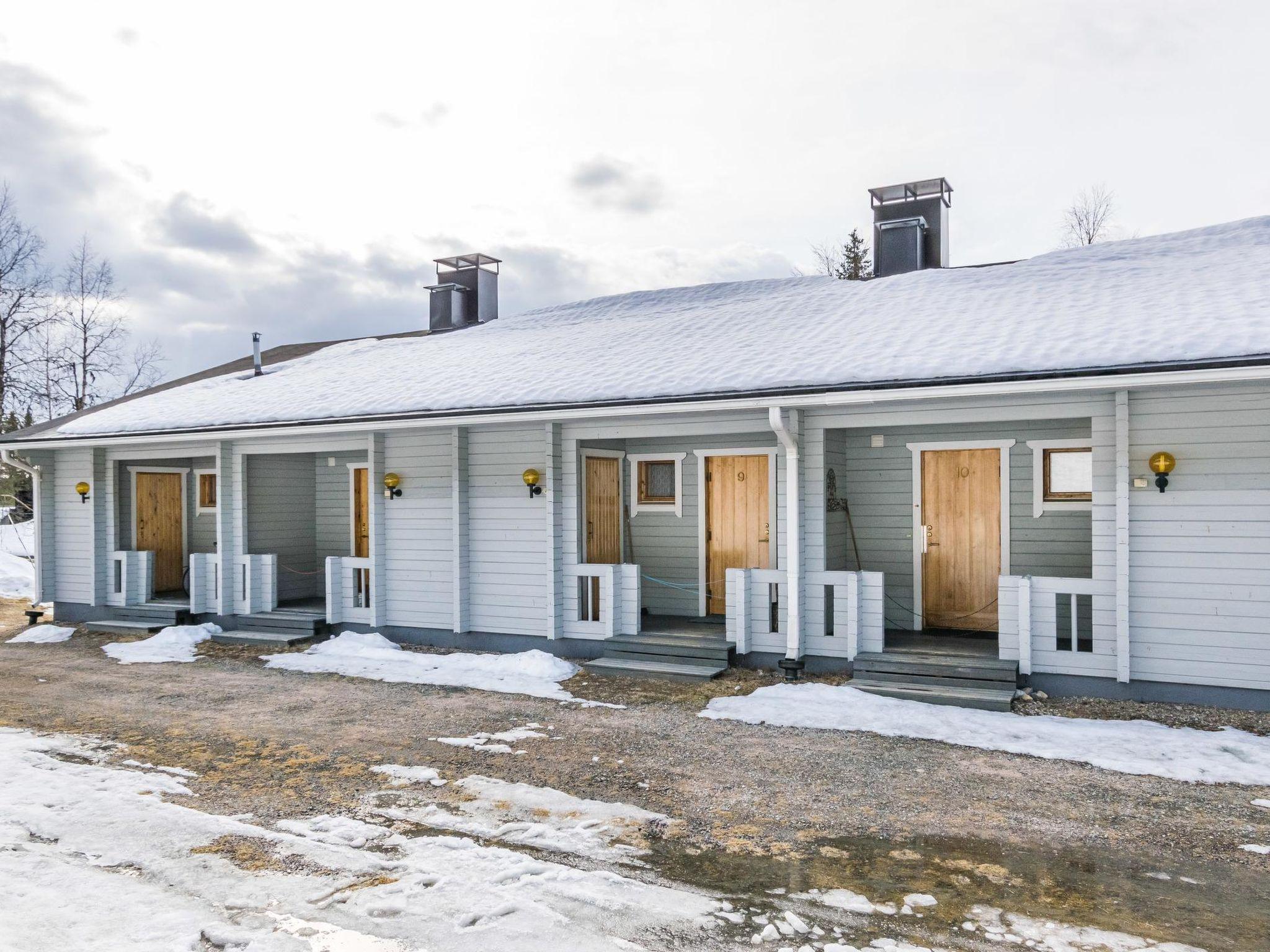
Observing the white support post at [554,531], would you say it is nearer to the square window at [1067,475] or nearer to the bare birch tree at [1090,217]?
the square window at [1067,475]

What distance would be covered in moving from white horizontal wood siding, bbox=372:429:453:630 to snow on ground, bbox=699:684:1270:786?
12.9 ft

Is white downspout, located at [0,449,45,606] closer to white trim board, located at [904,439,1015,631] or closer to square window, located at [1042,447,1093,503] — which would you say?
white trim board, located at [904,439,1015,631]

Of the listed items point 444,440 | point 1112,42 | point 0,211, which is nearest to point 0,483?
point 0,211

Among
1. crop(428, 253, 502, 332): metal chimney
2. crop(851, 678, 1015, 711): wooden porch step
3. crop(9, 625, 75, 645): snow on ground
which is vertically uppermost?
crop(428, 253, 502, 332): metal chimney

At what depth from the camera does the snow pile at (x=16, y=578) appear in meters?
14.9

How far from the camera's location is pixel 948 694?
6.55 m

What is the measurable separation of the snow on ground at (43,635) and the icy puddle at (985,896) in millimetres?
10150

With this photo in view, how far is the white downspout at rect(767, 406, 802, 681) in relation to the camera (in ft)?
24.5

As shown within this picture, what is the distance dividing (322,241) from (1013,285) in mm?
31566

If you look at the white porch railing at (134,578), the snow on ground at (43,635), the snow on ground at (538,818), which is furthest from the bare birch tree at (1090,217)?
the snow on ground at (43,635)

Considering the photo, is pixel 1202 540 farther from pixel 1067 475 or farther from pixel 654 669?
pixel 654 669

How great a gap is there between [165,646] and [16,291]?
60.6ft

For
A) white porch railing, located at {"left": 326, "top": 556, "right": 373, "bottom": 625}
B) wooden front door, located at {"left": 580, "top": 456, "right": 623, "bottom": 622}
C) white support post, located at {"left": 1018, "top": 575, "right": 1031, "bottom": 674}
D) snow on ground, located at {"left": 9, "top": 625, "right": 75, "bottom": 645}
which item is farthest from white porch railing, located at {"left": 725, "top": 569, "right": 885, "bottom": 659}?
snow on ground, located at {"left": 9, "top": 625, "right": 75, "bottom": 645}

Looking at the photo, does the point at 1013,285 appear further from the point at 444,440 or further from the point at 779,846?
the point at 779,846
